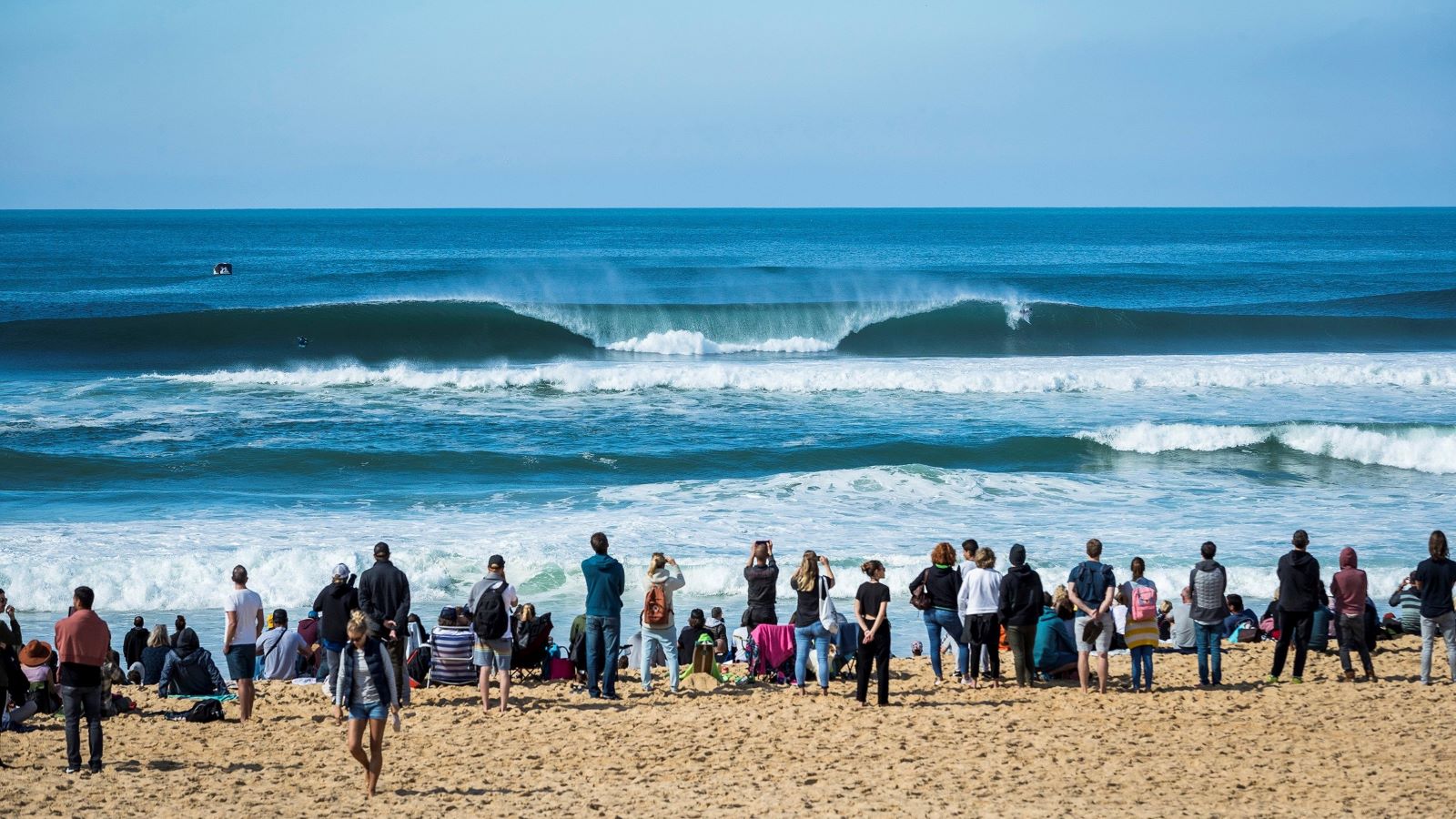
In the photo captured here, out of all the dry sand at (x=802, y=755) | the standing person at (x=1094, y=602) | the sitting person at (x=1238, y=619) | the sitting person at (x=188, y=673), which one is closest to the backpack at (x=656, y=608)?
the dry sand at (x=802, y=755)

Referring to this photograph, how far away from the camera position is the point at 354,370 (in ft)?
93.0

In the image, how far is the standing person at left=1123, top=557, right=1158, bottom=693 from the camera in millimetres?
9734

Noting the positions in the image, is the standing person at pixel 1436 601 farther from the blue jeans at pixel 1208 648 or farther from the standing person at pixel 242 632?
the standing person at pixel 242 632

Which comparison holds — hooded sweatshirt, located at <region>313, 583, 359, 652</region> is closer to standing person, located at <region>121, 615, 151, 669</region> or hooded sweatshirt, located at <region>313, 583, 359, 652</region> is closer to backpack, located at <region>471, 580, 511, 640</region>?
backpack, located at <region>471, 580, 511, 640</region>

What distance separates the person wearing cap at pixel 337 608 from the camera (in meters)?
8.73

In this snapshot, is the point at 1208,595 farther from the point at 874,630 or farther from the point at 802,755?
the point at 802,755

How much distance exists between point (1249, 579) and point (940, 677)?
208 inches

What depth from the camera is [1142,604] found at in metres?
9.72

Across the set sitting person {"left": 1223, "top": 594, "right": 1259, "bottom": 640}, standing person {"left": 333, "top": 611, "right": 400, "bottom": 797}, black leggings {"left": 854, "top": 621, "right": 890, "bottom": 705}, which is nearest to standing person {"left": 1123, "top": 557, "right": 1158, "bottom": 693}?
black leggings {"left": 854, "top": 621, "right": 890, "bottom": 705}

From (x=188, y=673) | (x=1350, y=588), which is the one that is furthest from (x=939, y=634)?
(x=188, y=673)

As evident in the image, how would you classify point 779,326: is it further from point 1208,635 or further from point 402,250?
point 402,250

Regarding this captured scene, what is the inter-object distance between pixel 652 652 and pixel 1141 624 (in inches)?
152

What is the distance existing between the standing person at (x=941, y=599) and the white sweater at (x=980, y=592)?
10 cm

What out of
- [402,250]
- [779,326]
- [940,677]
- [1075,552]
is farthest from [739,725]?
[402,250]
